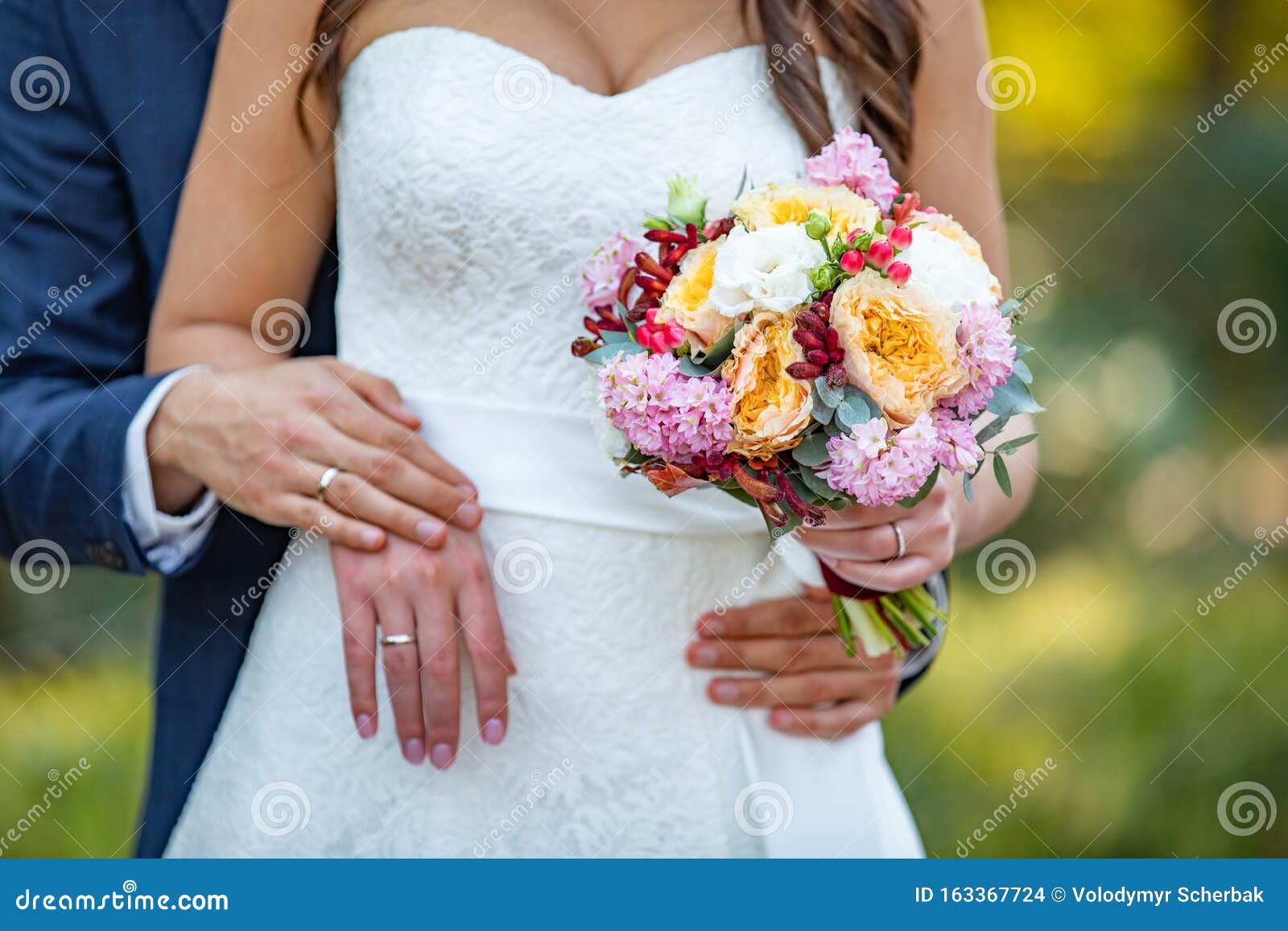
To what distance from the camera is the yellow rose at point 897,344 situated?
1191mm

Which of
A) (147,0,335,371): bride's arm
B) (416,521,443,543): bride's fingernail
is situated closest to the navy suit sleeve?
(147,0,335,371): bride's arm

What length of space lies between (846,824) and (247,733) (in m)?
0.85

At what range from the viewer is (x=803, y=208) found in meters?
1.30

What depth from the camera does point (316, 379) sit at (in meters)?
1.53

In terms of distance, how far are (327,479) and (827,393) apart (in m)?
0.67

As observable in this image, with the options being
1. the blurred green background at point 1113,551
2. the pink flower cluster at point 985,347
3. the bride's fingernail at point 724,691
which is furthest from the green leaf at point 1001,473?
the blurred green background at point 1113,551

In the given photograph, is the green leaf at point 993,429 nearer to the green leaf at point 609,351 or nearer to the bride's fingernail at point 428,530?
the green leaf at point 609,351

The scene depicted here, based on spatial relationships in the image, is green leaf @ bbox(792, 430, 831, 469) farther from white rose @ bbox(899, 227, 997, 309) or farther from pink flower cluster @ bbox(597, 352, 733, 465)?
white rose @ bbox(899, 227, 997, 309)

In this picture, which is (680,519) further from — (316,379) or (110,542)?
(110,542)

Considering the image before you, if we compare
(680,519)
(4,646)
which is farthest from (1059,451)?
(4,646)

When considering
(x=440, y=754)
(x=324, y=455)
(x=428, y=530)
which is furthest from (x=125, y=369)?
(x=440, y=754)

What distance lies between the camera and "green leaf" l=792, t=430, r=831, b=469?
4.07ft

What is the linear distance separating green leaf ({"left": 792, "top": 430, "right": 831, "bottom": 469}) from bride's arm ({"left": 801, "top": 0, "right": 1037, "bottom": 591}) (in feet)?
1.08

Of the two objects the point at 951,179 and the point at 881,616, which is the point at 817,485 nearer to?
the point at 881,616
